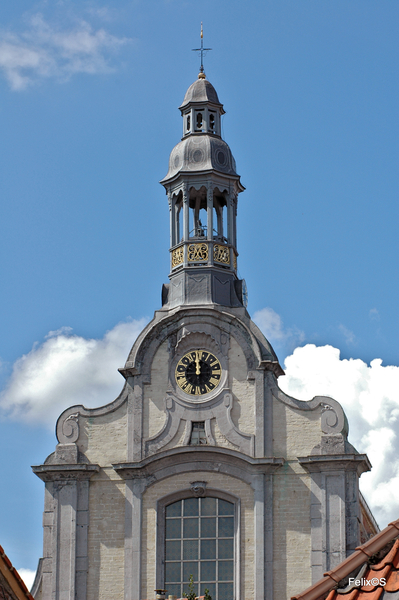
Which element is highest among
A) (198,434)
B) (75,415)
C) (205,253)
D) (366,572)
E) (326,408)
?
(205,253)

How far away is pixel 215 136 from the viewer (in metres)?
47.8

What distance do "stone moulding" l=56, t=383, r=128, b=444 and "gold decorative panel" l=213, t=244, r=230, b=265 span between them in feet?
Answer: 18.2

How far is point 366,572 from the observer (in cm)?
2270

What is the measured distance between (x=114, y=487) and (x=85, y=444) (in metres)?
1.86

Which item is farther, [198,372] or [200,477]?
[198,372]

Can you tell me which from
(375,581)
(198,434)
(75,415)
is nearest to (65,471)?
(75,415)

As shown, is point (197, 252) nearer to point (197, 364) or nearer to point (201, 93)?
point (197, 364)

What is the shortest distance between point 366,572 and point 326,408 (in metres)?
19.9

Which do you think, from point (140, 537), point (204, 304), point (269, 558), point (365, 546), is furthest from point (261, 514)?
point (365, 546)

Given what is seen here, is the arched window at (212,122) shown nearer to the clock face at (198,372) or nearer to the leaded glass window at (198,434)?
the clock face at (198,372)

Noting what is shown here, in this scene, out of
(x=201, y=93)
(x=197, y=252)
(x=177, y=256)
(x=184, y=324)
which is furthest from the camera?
(x=201, y=93)

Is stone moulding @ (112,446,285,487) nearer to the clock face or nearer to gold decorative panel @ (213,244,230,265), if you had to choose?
the clock face

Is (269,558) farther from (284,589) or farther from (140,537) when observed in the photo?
(140,537)

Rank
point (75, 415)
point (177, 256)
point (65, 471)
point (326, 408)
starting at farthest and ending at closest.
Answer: point (177, 256), point (75, 415), point (65, 471), point (326, 408)
